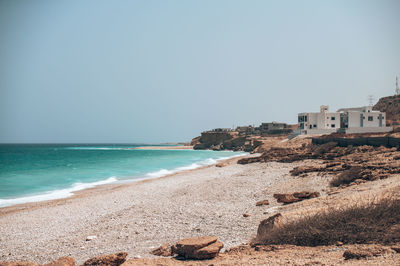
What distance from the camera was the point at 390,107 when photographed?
8319cm

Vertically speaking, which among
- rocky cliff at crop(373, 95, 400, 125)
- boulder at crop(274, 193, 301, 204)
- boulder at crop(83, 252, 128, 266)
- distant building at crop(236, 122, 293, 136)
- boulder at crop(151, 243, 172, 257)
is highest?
rocky cliff at crop(373, 95, 400, 125)

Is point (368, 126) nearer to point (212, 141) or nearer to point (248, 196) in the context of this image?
point (248, 196)

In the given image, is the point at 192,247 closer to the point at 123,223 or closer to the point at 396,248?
the point at 396,248

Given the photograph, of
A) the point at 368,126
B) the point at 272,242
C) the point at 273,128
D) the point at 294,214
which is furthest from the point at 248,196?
the point at 273,128

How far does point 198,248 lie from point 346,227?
10.7ft

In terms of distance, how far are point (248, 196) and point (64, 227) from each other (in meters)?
8.57

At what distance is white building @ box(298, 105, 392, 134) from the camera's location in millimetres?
52528

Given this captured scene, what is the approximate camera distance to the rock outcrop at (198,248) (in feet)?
20.5

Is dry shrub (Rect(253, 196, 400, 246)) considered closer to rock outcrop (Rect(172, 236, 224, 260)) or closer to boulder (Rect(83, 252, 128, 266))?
rock outcrop (Rect(172, 236, 224, 260))

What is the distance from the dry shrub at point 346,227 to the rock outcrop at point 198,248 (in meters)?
1.33

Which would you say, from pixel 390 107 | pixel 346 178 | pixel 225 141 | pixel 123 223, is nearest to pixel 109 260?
pixel 123 223

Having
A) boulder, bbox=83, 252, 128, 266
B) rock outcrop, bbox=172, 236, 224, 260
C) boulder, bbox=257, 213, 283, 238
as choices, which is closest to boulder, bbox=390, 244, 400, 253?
boulder, bbox=257, 213, 283, 238

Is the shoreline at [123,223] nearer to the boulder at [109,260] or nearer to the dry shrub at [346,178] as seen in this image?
the boulder at [109,260]

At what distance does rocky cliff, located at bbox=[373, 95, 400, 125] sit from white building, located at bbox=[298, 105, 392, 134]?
16395 millimetres
